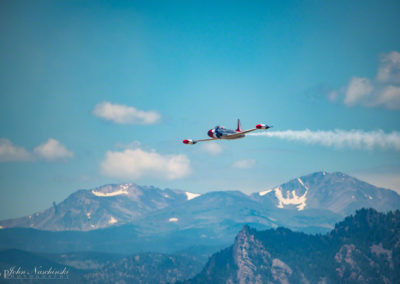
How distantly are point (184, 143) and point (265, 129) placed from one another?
34908 millimetres

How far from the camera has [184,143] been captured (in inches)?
7372

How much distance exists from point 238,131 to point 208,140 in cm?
1619

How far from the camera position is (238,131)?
19050 cm

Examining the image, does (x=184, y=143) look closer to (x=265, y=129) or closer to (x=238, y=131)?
(x=238, y=131)

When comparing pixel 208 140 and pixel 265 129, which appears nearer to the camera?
pixel 265 129

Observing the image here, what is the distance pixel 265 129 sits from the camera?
166m

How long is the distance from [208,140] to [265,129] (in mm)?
23293

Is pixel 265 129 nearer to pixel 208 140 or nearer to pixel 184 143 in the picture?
pixel 208 140

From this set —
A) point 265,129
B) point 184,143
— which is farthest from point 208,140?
point 265,129

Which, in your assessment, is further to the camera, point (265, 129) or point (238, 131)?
point (238, 131)

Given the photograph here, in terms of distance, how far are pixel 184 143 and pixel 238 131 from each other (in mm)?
21209
